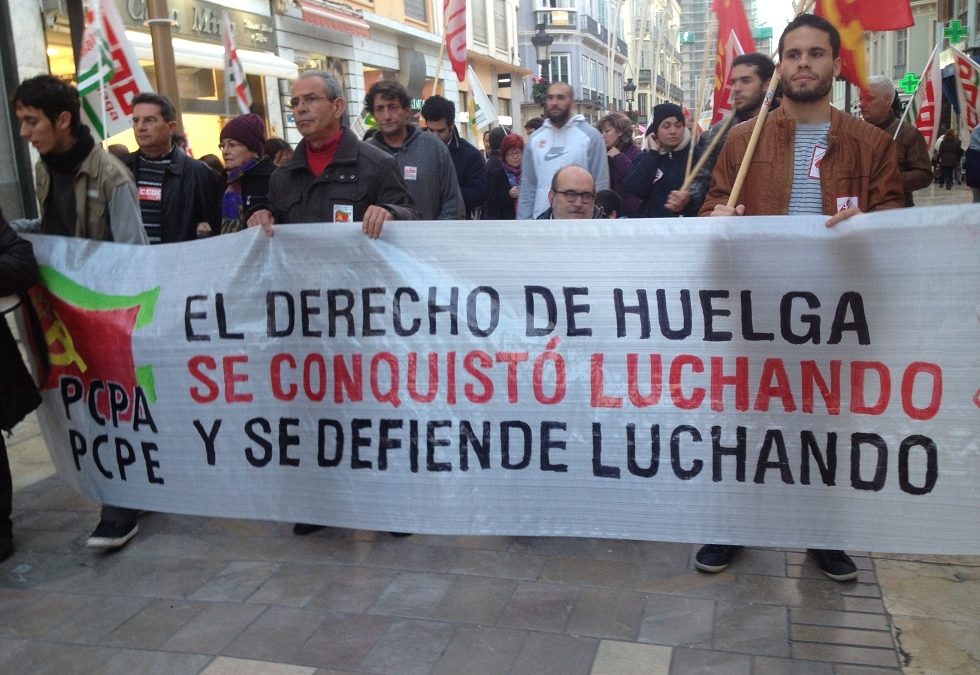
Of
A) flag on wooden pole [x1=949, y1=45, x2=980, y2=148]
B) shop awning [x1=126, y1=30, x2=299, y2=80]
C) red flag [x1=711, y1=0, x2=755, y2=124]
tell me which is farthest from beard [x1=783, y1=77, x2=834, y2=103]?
shop awning [x1=126, y1=30, x2=299, y2=80]

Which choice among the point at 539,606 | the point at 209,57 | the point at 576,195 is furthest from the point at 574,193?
the point at 209,57

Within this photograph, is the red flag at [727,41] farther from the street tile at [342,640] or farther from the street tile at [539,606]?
the street tile at [342,640]

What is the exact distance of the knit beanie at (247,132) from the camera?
16.9 ft

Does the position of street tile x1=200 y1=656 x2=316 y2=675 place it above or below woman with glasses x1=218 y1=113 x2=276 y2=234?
below

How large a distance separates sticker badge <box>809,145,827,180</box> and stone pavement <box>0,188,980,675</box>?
1.43m

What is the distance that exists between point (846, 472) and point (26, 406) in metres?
3.16

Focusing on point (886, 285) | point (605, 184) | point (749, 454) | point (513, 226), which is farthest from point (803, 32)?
point (605, 184)

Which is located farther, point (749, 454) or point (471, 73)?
point (471, 73)

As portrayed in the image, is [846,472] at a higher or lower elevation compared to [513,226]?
lower

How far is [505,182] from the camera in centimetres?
890

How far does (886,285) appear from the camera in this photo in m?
3.09

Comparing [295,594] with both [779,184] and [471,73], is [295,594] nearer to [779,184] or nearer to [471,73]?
[779,184]

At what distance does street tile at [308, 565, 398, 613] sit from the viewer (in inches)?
135

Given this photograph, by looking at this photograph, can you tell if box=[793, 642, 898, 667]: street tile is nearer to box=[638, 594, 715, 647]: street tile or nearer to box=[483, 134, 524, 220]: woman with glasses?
box=[638, 594, 715, 647]: street tile
